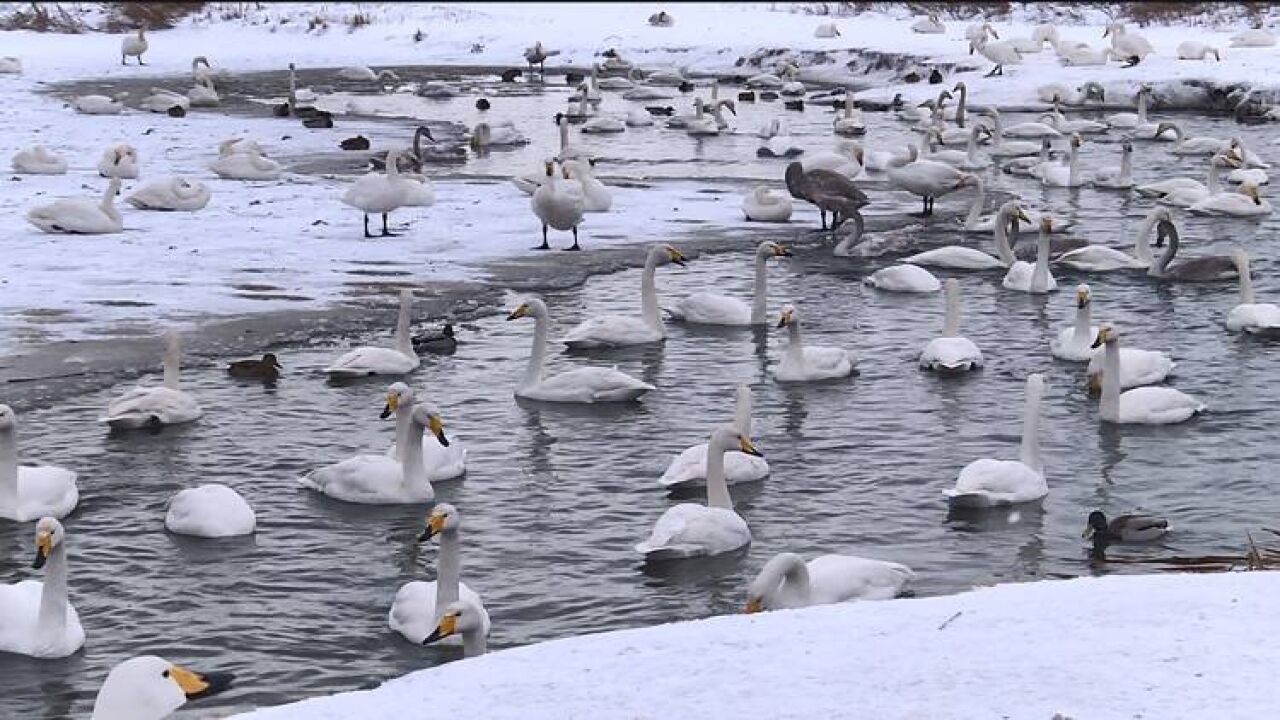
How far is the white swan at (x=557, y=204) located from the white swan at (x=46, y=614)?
11.5 meters

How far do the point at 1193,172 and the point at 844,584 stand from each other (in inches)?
792

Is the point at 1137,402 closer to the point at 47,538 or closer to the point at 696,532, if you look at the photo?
the point at 696,532

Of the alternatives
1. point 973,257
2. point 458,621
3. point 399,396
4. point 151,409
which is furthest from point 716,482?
point 973,257

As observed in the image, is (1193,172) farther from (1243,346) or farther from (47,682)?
(47,682)

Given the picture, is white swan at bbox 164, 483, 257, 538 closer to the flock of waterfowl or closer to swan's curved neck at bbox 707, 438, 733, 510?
the flock of waterfowl

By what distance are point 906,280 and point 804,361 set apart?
158 inches

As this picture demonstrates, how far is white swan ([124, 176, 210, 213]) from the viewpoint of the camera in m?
22.0

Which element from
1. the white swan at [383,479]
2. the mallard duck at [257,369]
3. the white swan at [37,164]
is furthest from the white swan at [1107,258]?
the white swan at [37,164]

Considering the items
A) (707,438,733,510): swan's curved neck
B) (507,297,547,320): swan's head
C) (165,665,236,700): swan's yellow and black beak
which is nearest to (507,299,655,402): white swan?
(507,297,547,320): swan's head

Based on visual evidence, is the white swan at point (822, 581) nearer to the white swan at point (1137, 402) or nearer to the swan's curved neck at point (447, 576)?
the swan's curved neck at point (447, 576)

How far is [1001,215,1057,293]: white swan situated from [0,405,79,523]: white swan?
10.4 m

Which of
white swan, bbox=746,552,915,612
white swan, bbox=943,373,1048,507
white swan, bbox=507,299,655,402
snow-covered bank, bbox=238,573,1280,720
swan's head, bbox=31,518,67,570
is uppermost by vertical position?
snow-covered bank, bbox=238,573,1280,720

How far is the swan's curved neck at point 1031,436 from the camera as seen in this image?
1156cm

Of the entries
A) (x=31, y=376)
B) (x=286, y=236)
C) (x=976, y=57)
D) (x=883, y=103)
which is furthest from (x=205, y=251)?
(x=976, y=57)
